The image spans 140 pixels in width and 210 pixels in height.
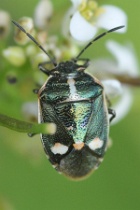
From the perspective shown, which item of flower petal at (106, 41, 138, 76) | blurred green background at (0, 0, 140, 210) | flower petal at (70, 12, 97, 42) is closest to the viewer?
flower petal at (70, 12, 97, 42)

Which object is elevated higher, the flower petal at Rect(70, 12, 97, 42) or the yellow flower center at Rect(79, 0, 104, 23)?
the yellow flower center at Rect(79, 0, 104, 23)

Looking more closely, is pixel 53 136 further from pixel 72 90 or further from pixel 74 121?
pixel 72 90

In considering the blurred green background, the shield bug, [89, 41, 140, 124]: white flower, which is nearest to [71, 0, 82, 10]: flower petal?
the shield bug

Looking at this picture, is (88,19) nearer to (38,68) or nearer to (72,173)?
(38,68)

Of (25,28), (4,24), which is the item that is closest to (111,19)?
(25,28)

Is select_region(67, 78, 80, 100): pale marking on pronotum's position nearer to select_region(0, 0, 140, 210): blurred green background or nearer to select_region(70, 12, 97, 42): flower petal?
select_region(70, 12, 97, 42): flower petal

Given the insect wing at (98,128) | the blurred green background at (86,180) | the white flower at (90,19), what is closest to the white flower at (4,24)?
the white flower at (90,19)
